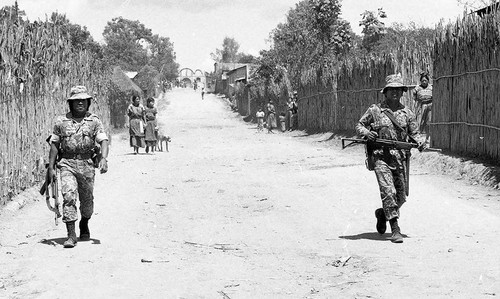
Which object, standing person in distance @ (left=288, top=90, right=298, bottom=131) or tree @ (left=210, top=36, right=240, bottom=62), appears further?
tree @ (left=210, top=36, right=240, bottom=62)

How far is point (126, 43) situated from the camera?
3971 inches

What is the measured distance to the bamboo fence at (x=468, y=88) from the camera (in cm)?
1281

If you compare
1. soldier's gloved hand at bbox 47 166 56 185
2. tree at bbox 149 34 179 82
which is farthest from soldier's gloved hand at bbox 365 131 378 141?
tree at bbox 149 34 179 82

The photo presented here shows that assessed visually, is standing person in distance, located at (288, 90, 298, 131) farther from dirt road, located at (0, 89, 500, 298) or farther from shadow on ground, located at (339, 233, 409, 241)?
shadow on ground, located at (339, 233, 409, 241)

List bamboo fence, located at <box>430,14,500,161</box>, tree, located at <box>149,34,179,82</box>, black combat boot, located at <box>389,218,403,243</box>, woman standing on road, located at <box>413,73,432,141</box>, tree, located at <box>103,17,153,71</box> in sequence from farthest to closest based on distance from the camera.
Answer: tree, located at <box>149,34,179,82</box>
tree, located at <box>103,17,153,71</box>
woman standing on road, located at <box>413,73,432,141</box>
bamboo fence, located at <box>430,14,500,161</box>
black combat boot, located at <box>389,218,403,243</box>

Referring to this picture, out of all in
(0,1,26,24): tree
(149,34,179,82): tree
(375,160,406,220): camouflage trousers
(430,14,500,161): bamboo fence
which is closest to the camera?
(375,160,406,220): camouflage trousers

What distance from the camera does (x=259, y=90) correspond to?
45938mm

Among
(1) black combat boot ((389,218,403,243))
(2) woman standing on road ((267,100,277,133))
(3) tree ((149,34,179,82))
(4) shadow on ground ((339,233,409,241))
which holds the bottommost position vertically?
(4) shadow on ground ((339,233,409,241))

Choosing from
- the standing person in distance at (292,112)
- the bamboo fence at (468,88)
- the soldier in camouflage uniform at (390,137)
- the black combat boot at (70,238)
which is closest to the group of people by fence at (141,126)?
the bamboo fence at (468,88)

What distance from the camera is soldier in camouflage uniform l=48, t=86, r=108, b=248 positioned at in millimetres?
7945

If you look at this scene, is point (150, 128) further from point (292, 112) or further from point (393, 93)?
point (292, 112)

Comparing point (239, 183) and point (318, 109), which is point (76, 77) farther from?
point (318, 109)

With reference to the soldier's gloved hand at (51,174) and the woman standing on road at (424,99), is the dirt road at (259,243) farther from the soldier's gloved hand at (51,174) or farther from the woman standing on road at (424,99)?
the woman standing on road at (424,99)

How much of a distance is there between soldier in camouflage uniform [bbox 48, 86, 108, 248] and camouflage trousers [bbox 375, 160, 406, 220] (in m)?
2.94
